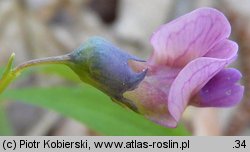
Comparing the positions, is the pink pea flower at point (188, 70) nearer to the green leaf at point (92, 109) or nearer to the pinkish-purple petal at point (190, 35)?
the pinkish-purple petal at point (190, 35)

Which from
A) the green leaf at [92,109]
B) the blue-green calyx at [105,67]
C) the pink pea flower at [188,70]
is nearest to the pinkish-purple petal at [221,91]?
the pink pea flower at [188,70]

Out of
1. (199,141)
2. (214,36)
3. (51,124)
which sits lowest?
(199,141)

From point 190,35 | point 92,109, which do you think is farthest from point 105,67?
point 92,109

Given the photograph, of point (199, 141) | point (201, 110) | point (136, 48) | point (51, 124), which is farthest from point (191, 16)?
point (136, 48)

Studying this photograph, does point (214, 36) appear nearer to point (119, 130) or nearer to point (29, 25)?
point (119, 130)

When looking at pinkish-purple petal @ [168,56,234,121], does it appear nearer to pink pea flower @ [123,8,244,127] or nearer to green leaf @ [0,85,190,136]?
pink pea flower @ [123,8,244,127]

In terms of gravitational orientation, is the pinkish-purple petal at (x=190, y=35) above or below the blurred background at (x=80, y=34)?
below

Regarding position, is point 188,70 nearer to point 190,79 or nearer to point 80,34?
point 190,79
